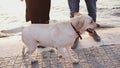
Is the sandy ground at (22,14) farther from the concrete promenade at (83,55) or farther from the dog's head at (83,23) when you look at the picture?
the dog's head at (83,23)

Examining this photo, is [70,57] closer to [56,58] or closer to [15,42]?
[56,58]

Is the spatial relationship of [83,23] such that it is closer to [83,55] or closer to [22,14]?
[83,55]

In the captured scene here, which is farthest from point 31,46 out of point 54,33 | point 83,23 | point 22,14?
point 22,14

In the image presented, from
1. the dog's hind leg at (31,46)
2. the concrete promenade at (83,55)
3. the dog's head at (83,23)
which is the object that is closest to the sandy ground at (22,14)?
the concrete promenade at (83,55)

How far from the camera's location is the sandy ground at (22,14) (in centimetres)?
770

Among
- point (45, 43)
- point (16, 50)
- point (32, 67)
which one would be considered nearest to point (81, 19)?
point (45, 43)

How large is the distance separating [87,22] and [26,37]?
40.0 inches

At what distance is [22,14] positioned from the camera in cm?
1085

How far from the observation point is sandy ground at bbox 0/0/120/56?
7695 millimetres

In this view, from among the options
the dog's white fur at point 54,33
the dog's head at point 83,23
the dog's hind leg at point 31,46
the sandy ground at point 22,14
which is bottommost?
the sandy ground at point 22,14

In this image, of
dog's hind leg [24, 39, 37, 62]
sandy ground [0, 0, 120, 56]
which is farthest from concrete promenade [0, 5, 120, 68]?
dog's hind leg [24, 39, 37, 62]

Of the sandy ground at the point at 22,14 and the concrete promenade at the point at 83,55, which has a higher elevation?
the concrete promenade at the point at 83,55

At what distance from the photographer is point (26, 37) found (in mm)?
5742

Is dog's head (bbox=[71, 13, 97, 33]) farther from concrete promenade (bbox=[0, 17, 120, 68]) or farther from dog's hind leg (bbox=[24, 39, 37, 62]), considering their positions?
dog's hind leg (bbox=[24, 39, 37, 62])
